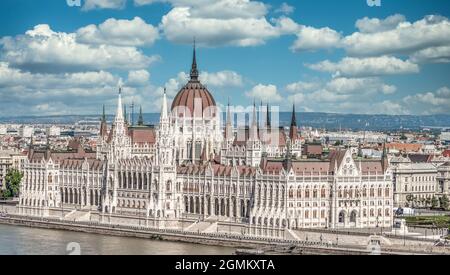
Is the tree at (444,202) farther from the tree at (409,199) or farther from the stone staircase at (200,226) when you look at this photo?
the stone staircase at (200,226)

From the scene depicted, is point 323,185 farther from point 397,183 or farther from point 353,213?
point 397,183

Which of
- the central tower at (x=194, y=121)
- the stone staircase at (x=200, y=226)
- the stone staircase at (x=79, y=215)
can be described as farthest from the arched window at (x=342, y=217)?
the stone staircase at (x=79, y=215)

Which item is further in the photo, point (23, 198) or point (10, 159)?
point (10, 159)

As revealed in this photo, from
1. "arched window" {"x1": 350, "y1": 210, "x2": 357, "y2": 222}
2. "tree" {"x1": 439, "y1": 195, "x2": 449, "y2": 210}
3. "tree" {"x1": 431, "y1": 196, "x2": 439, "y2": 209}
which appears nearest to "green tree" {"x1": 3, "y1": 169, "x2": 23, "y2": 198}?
"tree" {"x1": 431, "y1": 196, "x2": 439, "y2": 209}

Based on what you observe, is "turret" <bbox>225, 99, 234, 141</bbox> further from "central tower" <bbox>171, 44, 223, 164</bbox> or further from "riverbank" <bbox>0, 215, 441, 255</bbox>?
"riverbank" <bbox>0, 215, 441, 255</bbox>

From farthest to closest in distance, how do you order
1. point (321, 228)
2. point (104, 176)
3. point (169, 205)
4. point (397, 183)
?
1. point (397, 183)
2. point (104, 176)
3. point (169, 205)
4. point (321, 228)
